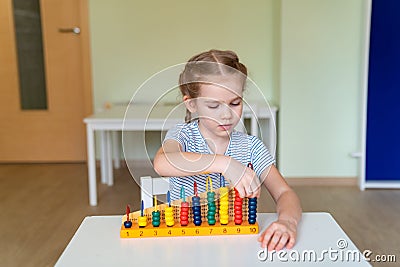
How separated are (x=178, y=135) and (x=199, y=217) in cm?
27

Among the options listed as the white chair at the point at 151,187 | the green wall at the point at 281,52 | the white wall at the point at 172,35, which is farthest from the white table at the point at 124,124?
the white wall at the point at 172,35

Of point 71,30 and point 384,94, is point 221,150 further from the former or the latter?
point 71,30

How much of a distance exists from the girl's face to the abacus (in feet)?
0.45

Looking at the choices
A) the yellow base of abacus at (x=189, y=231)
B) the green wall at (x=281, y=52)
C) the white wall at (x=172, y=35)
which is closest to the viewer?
the yellow base of abacus at (x=189, y=231)

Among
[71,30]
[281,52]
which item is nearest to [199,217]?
[281,52]

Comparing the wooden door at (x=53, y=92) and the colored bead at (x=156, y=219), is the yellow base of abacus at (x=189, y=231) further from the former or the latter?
the wooden door at (x=53, y=92)

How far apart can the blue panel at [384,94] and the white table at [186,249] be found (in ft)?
7.05

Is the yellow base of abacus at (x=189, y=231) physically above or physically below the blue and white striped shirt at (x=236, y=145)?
below

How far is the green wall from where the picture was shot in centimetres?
298

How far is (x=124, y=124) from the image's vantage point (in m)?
1.07

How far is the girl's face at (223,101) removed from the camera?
0.99 m

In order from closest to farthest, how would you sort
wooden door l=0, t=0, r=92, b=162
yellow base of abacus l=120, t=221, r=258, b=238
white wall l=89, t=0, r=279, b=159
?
yellow base of abacus l=120, t=221, r=258, b=238 < white wall l=89, t=0, r=279, b=159 < wooden door l=0, t=0, r=92, b=162

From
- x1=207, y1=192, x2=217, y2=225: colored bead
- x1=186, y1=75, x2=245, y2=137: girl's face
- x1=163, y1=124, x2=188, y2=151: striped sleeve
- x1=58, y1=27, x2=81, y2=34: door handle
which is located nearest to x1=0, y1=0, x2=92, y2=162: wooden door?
x1=58, y1=27, x2=81, y2=34: door handle

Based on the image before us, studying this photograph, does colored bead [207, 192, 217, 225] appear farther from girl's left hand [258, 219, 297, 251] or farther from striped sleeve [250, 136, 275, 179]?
striped sleeve [250, 136, 275, 179]
